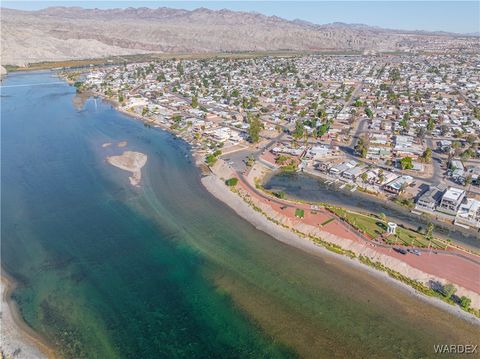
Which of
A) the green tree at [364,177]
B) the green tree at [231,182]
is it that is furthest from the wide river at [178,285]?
the green tree at [364,177]

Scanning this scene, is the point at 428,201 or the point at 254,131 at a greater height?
the point at 254,131

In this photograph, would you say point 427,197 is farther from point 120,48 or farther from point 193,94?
point 120,48

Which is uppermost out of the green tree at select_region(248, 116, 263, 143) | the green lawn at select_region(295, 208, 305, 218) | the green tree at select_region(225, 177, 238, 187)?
the green tree at select_region(248, 116, 263, 143)

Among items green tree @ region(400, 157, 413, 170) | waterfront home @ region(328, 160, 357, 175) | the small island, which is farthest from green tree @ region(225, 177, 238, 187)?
green tree @ region(400, 157, 413, 170)

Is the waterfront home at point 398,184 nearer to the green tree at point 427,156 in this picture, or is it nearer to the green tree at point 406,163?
the green tree at point 406,163

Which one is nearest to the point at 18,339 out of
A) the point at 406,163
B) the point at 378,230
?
the point at 378,230

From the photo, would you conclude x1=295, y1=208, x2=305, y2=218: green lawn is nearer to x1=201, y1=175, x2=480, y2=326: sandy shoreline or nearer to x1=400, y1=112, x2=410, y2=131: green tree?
x1=201, y1=175, x2=480, y2=326: sandy shoreline

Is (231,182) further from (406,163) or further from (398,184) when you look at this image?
(406,163)
